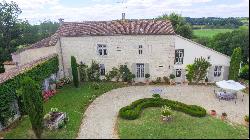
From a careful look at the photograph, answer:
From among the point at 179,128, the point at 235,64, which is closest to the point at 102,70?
the point at 235,64

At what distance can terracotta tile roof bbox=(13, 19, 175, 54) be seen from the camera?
3481 centimetres

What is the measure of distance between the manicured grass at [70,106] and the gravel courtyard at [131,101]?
709 mm

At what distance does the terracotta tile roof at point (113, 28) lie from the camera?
34.8 metres

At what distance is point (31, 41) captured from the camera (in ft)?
204

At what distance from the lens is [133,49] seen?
3541 cm

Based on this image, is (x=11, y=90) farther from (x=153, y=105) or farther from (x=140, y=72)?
(x=140, y=72)

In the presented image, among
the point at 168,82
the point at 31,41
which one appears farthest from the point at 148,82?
the point at 31,41

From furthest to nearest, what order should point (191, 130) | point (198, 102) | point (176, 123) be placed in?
point (198, 102) → point (176, 123) → point (191, 130)

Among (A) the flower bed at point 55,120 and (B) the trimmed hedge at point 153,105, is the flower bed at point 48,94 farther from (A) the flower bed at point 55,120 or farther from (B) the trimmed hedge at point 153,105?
(B) the trimmed hedge at point 153,105

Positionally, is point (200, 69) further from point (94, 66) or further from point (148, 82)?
point (94, 66)

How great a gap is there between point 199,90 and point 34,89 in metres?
20.7

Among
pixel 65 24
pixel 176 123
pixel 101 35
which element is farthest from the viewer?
pixel 65 24

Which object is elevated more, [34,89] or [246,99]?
[34,89]

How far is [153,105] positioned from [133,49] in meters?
10.3
